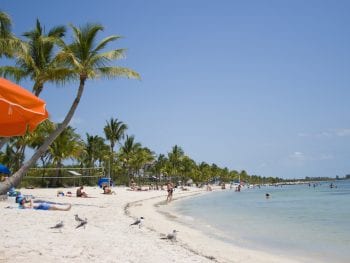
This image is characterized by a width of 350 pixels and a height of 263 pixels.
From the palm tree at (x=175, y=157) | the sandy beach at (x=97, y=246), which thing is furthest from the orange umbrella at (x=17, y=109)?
the palm tree at (x=175, y=157)

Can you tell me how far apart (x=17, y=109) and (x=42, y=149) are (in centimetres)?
845

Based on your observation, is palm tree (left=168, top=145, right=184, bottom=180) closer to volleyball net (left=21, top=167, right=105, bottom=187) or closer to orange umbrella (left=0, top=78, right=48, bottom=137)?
volleyball net (left=21, top=167, right=105, bottom=187)

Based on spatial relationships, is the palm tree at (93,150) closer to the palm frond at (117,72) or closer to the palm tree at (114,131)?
the palm tree at (114,131)

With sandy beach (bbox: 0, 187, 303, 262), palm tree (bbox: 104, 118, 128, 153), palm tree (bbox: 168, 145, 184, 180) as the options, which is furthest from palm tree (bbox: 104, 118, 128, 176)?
sandy beach (bbox: 0, 187, 303, 262)

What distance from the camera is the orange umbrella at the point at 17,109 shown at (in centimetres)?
378

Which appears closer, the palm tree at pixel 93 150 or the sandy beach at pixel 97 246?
the sandy beach at pixel 97 246

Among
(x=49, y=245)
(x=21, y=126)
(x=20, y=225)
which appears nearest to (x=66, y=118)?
(x=20, y=225)

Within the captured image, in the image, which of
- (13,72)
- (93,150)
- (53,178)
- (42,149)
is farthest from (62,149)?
(42,149)

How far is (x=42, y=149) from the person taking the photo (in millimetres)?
11875

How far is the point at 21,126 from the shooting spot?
175 inches

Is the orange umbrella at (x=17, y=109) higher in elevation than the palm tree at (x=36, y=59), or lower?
lower

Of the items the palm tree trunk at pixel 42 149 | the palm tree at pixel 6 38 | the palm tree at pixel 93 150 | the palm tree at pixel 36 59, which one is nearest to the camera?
the palm tree trunk at pixel 42 149

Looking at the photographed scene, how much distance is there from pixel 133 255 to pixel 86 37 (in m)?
11.8

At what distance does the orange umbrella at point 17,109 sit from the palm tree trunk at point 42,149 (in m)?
4.59
